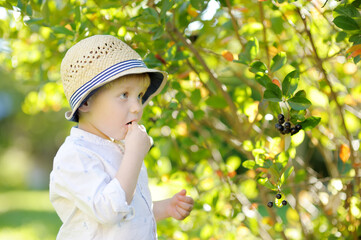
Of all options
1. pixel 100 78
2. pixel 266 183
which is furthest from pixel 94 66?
pixel 266 183

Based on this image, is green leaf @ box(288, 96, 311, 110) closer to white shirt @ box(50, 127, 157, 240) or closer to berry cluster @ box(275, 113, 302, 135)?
berry cluster @ box(275, 113, 302, 135)

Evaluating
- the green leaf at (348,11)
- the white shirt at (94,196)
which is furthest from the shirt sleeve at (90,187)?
the green leaf at (348,11)

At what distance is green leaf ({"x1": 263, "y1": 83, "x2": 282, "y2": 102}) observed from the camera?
1.59 m

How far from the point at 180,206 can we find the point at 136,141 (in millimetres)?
425

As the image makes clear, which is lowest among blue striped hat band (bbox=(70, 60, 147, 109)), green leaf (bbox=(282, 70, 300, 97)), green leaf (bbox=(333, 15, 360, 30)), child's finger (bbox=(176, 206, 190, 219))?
child's finger (bbox=(176, 206, 190, 219))

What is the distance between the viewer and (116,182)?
1.50 meters

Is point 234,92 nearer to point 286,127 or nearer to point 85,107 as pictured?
point 286,127

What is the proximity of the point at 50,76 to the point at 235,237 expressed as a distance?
1.67 m

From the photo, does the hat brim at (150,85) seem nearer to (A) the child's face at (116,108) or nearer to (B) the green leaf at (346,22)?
(A) the child's face at (116,108)

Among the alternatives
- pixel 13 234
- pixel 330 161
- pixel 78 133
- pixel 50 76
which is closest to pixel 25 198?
pixel 13 234

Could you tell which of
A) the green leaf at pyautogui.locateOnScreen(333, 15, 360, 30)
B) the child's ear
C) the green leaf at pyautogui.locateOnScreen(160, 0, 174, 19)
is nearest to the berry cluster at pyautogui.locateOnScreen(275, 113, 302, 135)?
the green leaf at pyautogui.locateOnScreen(333, 15, 360, 30)

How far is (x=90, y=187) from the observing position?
4.96 feet

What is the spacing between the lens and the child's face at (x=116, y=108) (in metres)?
1.67

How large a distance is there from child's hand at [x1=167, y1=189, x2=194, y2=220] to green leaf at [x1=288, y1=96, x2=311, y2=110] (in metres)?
0.59
